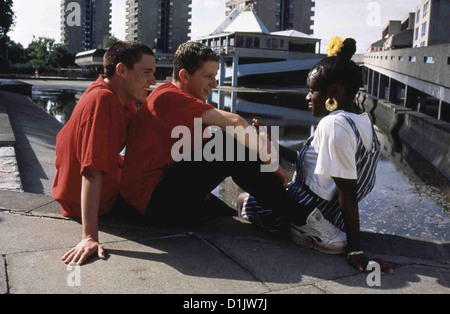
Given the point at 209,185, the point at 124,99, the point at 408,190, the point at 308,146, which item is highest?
the point at 124,99

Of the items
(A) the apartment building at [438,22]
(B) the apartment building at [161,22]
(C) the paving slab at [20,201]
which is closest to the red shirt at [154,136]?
(C) the paving slab at [20,201]

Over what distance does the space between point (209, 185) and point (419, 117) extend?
13688mm

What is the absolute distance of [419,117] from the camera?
15.3 meters

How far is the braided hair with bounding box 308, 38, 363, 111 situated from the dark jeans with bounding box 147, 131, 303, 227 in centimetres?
68

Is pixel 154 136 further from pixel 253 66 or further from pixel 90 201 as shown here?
pixel 253 66

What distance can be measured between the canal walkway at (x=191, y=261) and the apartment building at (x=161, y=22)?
9857 centimetres

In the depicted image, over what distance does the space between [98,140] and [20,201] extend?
145 cm

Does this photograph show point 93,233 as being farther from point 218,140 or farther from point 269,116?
point 269,116

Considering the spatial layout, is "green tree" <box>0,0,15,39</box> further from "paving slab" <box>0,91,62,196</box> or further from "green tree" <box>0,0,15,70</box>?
"paving slab" <box>0,91,62,196</box>

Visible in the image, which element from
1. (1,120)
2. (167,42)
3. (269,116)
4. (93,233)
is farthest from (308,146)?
(167,42)

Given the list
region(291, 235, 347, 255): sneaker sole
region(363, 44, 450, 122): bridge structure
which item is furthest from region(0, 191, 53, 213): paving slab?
region(363, 44, 450, 122): bridge structure

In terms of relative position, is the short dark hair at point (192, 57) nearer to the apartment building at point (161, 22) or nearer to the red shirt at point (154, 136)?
the red shirt at point (154, 136)

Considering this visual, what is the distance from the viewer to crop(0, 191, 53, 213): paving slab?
3.79 meters
